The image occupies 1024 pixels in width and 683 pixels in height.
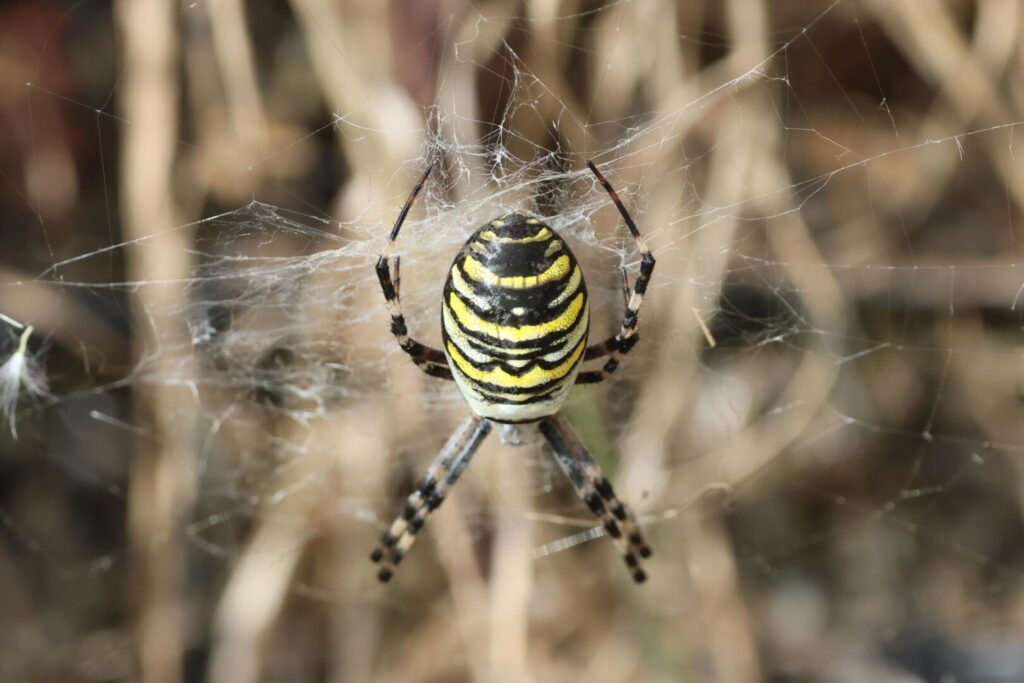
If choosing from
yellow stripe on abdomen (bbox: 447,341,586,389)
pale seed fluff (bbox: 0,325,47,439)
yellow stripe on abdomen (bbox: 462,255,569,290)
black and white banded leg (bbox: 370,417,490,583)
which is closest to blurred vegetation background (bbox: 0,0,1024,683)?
pale seed fluff (bbox: 0,325,47,439)

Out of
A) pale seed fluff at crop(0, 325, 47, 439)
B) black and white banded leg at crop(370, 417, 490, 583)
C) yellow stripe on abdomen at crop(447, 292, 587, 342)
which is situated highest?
pale seed fluff at crop(0, 325, 47, 439)

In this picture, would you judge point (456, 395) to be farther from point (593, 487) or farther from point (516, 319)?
point (516, 319)

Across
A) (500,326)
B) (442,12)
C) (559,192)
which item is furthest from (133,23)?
(500,326)

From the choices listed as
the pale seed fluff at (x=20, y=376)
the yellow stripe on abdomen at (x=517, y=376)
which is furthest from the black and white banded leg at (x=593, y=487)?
the pale seed fluff at (x=20, y=376)

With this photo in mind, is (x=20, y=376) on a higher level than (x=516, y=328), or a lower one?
higher

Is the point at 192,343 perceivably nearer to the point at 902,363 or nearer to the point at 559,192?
the point at 559,192

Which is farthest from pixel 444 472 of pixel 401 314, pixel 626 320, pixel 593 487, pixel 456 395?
pixel 626 320

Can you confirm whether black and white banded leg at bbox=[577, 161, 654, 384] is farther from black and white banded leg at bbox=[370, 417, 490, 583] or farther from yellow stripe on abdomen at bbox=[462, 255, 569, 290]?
black and white banded leg at bbox=[370, 417, 490, 583]

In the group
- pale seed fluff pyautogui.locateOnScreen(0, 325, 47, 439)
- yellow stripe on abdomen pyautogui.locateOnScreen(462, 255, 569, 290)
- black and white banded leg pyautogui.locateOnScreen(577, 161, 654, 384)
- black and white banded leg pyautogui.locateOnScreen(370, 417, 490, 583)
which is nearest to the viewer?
yellow stripe on abdomen pyautogui.locateOnScreen(462, 255, 569, 290)
